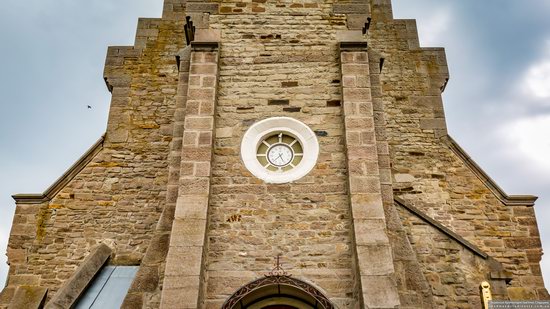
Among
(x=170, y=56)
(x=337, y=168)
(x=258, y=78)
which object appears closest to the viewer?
(x=337, y=168)

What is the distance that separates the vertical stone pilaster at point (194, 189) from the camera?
7.29 meters

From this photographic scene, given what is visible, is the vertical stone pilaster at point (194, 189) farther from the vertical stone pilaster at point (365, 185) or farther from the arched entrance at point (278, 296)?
the vertical stone pilaster at point (365, 185)

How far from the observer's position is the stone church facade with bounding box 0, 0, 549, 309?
776 cm

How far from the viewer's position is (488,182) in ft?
38.7

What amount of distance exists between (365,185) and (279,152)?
1459 mm

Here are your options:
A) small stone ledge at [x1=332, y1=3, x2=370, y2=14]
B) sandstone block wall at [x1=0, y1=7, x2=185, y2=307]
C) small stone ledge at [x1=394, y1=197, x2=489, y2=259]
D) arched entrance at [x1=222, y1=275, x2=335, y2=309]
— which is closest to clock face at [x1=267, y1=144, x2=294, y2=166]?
arched entrance at [x1=222, y1=275, x2=335, y2=309]

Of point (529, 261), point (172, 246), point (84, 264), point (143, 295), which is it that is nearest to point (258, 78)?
point (172, 246)

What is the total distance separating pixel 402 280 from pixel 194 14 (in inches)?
219

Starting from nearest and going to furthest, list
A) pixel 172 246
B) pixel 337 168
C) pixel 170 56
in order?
pixel 172 246 < pixel 337 168 < pixel 170 56

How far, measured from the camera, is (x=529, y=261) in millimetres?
10969

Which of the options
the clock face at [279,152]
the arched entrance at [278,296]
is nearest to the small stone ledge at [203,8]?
the clock face at [279,152]

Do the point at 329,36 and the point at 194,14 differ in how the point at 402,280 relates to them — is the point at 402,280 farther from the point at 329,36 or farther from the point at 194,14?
the point at 194,14

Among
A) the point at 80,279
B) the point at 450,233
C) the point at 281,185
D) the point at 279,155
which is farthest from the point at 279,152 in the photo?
the point at 80,279

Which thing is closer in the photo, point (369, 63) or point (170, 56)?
point (369, 63)
